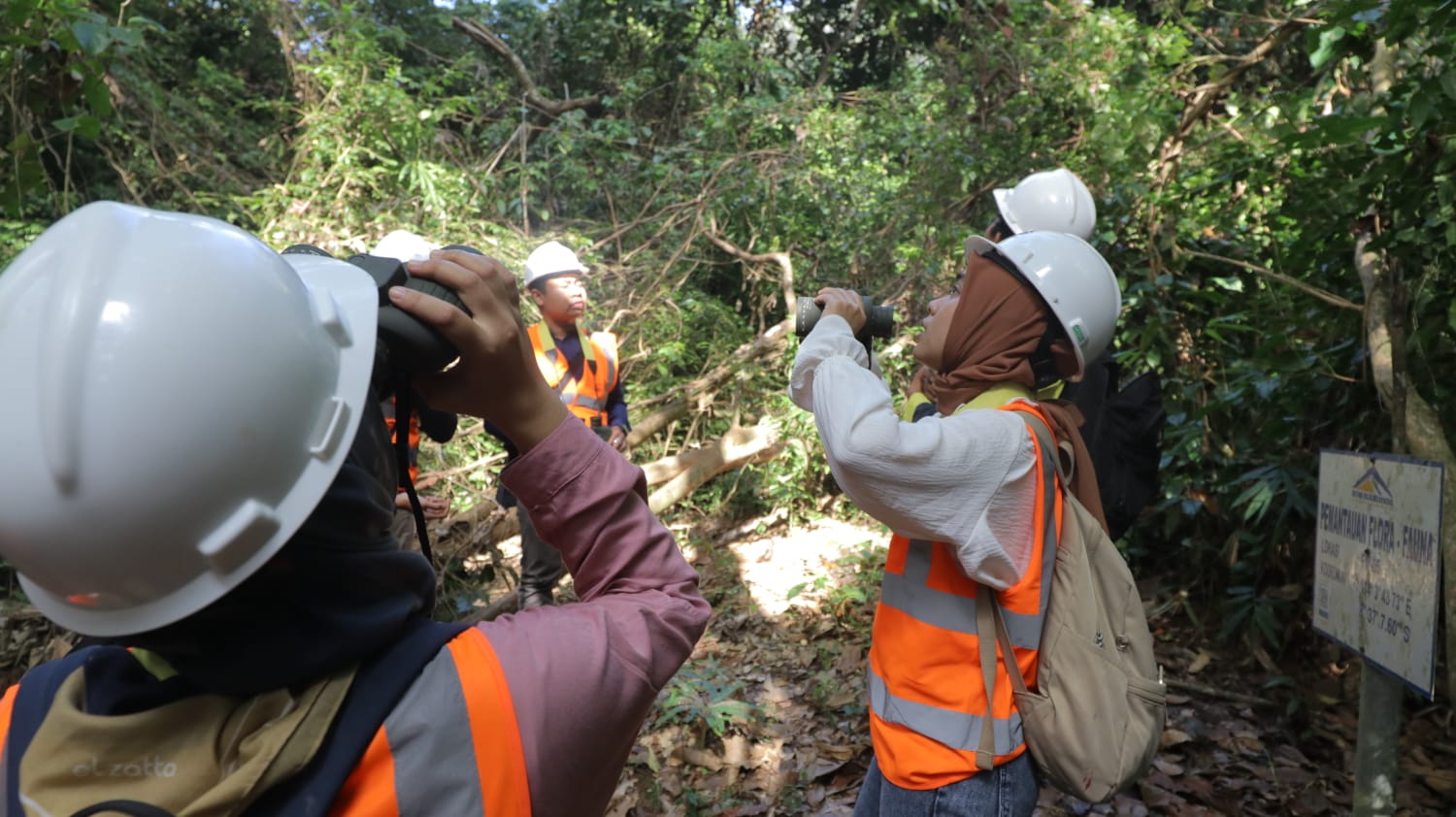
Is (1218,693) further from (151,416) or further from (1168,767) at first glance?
(151,416)

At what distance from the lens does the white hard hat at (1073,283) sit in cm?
192

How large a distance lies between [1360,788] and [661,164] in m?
8.08

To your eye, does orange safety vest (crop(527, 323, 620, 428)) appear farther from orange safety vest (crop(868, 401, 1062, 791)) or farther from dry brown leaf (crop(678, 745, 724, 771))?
orange safety vest (crop(868, 401, 1062, 791))

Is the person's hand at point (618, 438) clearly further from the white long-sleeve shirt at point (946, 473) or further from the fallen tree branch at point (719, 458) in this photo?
the white long-sleeve shirt at point (946, 473)

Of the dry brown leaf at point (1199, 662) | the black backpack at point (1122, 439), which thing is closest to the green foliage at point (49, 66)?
the black backpack at point (1122, 439)

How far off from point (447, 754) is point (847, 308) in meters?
1.43

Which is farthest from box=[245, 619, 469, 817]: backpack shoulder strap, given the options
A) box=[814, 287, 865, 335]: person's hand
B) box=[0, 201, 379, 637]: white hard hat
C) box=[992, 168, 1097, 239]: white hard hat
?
box=[992, 168, 1097, 239]: white hard hat

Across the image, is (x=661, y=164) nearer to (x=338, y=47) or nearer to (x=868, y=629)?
(x=338, y=47)

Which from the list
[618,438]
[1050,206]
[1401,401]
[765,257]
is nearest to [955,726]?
[1401,401]

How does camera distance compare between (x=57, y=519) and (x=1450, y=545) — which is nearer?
(x=57, y=519)

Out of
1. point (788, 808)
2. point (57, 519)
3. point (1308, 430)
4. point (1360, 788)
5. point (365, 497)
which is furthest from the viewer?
point (1308, 430)

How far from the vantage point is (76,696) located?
79 cm

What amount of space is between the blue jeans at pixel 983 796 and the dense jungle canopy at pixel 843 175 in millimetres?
1410

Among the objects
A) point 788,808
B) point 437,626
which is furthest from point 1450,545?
point 437,626
